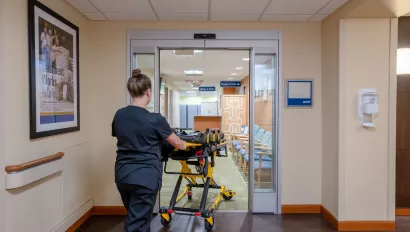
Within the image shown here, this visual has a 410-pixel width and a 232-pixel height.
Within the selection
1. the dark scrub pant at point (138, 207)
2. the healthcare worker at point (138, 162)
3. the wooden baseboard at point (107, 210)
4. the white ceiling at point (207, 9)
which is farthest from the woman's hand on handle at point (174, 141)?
the wooden baseboard at point (107, 210)

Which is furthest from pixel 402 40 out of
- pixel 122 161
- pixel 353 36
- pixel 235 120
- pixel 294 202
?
pixel 235 120

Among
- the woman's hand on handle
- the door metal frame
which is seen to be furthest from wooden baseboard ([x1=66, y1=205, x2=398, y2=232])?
the woman's hand on handle

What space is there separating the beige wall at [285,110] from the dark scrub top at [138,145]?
1894 mm

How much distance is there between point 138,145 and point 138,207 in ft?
1.39

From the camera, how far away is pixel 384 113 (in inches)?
132

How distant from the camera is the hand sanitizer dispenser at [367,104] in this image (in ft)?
10.6

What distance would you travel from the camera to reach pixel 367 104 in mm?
3227

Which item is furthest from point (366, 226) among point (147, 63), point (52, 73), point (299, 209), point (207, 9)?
point (52, 73)

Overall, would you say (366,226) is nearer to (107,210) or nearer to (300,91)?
(300,91)

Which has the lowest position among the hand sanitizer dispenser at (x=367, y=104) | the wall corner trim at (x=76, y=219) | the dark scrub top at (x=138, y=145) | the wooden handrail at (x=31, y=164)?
the wall corner trim at (x=76, y=219)

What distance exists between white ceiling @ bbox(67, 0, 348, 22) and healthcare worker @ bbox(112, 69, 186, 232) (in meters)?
1.65

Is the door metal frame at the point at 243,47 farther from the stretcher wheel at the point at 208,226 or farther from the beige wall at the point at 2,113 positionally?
the beige wall at the point at 2,113

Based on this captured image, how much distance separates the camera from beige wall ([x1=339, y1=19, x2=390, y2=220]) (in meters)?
3.32

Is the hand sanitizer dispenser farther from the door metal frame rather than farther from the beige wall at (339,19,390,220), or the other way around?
the door metal frame
